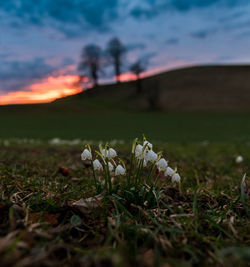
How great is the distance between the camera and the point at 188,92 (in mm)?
80312

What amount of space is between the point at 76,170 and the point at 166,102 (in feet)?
240

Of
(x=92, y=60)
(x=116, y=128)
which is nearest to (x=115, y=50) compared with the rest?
(x=92, y=60)

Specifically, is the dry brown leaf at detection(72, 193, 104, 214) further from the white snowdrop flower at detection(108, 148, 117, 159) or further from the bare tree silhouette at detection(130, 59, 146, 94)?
the bare tree silhouette at detection(130, 59, 146, 94)

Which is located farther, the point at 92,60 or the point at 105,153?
the point at 92,60

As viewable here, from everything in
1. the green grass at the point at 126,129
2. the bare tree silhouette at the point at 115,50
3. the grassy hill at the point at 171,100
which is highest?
Answer: the bare tree silhouette at the point at 115,50

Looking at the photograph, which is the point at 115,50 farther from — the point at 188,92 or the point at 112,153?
the point at 112,153

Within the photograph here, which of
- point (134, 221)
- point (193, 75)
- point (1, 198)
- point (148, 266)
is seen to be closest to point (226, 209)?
point (134, 221)

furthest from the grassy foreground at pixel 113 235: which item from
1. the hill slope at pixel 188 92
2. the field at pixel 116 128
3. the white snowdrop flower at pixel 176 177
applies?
the hill slope at pixel 188 92

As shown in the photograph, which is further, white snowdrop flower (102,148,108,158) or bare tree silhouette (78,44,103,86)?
bare tree silhouette (78,44,103,86)

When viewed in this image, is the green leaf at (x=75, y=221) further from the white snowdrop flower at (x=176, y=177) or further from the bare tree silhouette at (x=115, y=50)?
the bare tree silhouette at (x=115, y=50)

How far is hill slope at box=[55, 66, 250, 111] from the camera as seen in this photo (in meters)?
70.8

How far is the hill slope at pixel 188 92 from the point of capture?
7081 cm

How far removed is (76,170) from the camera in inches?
166

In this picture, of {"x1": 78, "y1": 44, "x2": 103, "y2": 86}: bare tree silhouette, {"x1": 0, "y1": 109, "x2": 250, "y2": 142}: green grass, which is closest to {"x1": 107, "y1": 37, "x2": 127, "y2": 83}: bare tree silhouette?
{"x1": 78, "y1": 44, "x2": 103, "y2": 86}: bare tree silhouette
